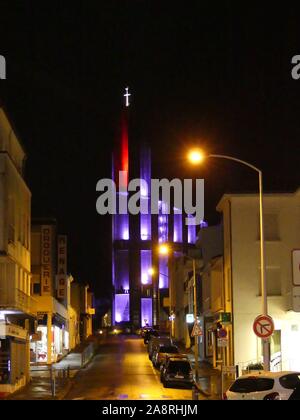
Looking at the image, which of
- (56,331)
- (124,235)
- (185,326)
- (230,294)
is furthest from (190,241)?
(230,294)

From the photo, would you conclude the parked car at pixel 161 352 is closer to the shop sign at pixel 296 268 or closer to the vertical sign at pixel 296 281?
the vertical sign at pixel 296 281

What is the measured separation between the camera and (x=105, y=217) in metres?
160

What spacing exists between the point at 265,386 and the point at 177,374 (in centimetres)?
1844

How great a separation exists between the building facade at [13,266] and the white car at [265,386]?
18650 millimetres

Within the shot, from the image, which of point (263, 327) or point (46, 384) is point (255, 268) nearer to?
point (46, 384)

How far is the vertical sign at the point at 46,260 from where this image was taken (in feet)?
188

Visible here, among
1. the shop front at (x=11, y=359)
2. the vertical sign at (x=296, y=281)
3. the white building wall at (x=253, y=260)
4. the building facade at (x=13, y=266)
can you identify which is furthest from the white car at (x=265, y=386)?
the white building wall at (x=253, y=260)

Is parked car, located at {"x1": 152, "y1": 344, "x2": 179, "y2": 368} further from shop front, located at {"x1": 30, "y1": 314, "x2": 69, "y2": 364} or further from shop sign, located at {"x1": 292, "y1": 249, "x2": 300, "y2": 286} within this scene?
shop sign, located at {"x1": 292, "y1": 249, "x2": 300, "y2": 286}

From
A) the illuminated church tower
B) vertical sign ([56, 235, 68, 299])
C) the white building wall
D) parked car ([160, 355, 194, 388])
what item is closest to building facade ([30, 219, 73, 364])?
vertical sign ([56, 235, 68, 299])

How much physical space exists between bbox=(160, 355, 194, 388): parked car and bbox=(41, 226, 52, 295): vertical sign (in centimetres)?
1983

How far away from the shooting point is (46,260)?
57469mm

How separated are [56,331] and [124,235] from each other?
9765 cm

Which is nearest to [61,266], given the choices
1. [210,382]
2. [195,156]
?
[210,382]
